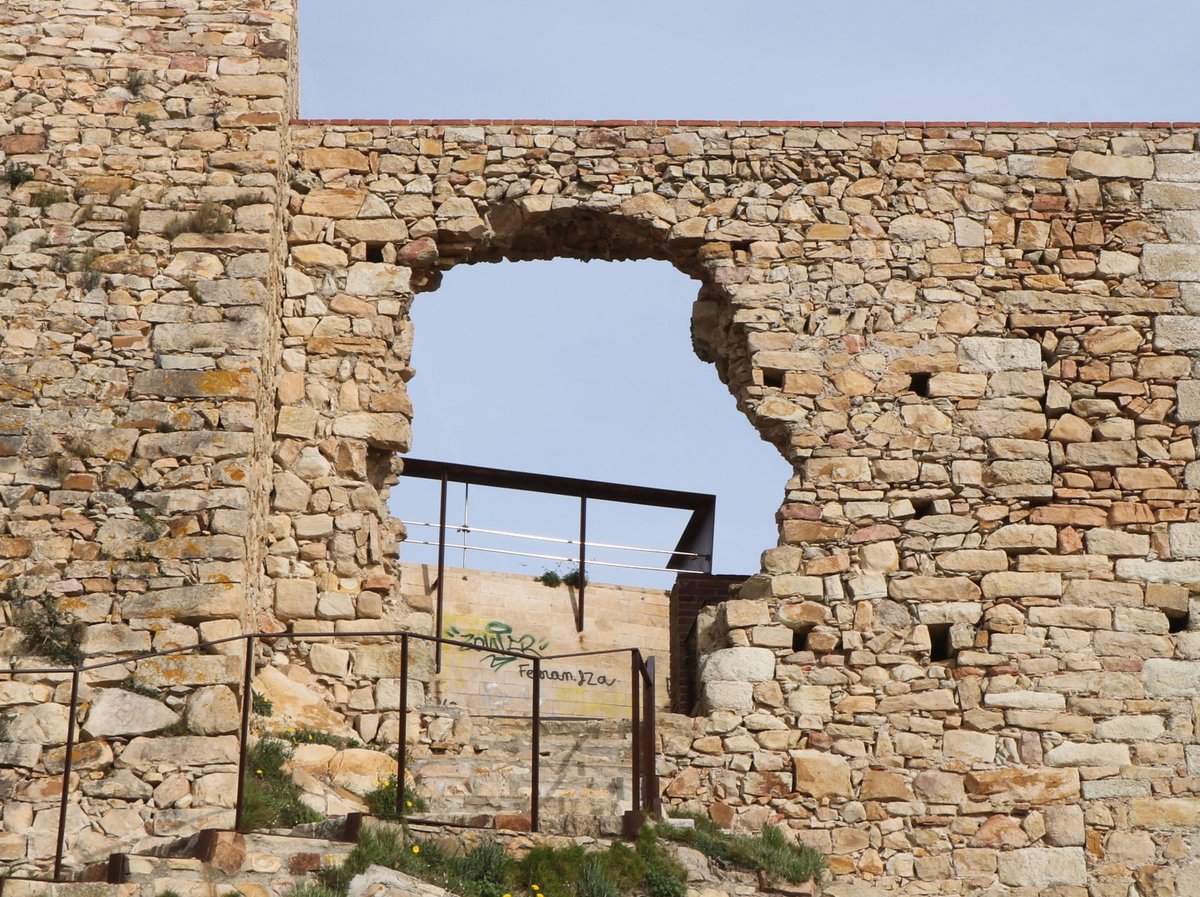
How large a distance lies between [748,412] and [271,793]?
414cm

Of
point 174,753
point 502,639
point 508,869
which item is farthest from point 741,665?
point 502,639

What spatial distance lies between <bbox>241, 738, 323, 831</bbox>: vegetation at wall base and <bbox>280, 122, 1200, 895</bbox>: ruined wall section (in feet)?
4.60

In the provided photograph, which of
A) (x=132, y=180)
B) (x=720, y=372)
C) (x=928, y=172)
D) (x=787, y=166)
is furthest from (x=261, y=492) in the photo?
(x=928, y=172)

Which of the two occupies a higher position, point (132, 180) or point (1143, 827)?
point (132, 180)

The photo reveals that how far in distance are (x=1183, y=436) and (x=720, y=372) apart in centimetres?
313

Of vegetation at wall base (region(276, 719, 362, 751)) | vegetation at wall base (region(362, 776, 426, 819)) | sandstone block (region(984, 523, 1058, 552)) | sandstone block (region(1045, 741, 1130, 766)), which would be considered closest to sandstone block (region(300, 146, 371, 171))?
vegetation at wall base (region(276, 719, 362, 751))

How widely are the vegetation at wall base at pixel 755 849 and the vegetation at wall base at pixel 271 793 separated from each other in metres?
1.96

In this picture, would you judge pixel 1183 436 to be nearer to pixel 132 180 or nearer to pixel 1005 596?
pixel 1005 596

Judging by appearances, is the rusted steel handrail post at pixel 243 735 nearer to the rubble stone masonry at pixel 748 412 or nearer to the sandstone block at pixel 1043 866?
the rubble stone masonry at pixel 748 412

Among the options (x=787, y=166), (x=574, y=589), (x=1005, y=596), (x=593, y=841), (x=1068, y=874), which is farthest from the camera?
(x=574, y=589)

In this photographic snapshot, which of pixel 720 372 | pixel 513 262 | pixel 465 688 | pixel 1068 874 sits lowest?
pixel 1068 874

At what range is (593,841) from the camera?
361 inches

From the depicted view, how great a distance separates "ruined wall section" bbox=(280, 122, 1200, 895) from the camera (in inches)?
428

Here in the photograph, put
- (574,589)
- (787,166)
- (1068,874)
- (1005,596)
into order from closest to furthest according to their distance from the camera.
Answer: (1068,874), (1005,596), (787,166), (574,589)
